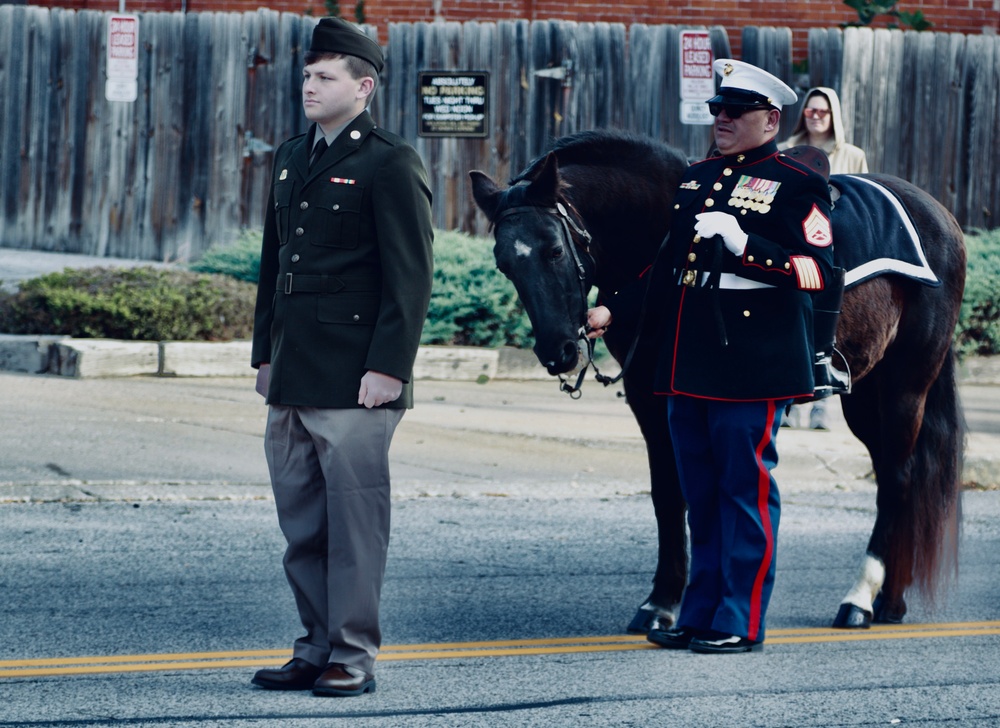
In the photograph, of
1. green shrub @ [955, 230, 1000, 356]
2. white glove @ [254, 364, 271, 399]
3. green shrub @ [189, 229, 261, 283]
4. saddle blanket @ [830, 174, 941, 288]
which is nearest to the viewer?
white glove @ [254, 364, 271, 399]

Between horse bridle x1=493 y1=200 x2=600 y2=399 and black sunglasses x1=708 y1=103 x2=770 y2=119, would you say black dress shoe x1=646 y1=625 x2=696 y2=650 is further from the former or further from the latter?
black sunglasses x1=708 y1=103 x2=770 y2=119

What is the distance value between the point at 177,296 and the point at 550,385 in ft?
9.76

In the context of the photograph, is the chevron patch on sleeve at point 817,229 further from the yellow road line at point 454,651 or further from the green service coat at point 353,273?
the yellow road line at point 454,651

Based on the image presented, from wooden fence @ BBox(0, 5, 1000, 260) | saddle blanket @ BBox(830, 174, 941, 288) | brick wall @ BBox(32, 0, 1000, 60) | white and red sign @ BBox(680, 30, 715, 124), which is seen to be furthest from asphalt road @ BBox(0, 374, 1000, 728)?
brick wall @ BBox(32, 0, 1000, 60)

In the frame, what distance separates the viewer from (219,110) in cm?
1408

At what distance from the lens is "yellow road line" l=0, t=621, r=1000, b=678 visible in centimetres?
488

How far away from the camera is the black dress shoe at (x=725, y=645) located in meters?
5.07

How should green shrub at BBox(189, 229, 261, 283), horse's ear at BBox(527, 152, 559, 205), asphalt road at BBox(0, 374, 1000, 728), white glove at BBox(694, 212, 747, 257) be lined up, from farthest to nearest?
1. green shrub at BBox(189, 229, 261, 283)
2. horse's ear at BBox(527, 152, 559, 205)
3. white glove at BBox(694, 212, 747, 257)
4. asphalt road at BBox(0, 374, 1000, 728)

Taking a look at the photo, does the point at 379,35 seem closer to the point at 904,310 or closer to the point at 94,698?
the point at 904,310

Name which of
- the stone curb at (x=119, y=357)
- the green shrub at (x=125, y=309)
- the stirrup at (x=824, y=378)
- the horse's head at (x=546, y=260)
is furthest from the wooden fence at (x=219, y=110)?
the horse's head at (x=546, y=260)

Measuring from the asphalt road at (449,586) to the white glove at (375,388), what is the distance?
0.92 meters

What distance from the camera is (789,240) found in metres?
4.95

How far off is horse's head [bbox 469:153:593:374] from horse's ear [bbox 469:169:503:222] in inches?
2.6

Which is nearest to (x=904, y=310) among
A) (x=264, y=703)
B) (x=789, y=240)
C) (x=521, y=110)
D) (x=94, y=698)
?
(x=789, y=240)
